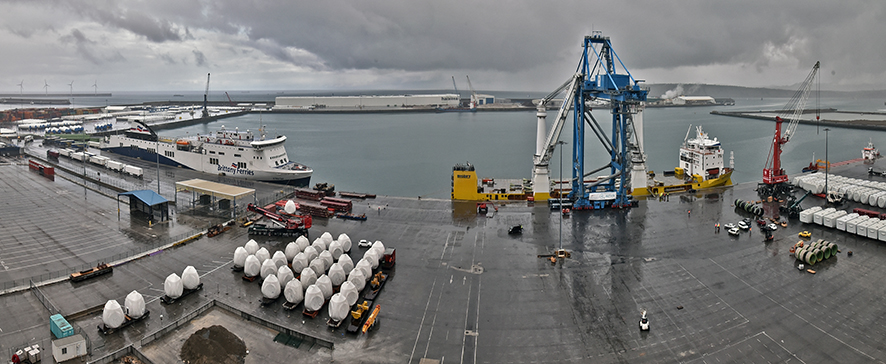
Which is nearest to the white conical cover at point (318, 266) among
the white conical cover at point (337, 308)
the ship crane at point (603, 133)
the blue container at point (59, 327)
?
the white conical cover at point (337, 308)

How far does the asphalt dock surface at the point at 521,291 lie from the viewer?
911 inches

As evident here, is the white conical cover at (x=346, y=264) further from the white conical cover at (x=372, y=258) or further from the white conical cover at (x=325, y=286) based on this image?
the white conical cover at (x=325, y=286)

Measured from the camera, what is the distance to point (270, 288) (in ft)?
89.7

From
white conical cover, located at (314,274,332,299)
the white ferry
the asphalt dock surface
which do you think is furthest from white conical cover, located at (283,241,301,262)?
the white ferry

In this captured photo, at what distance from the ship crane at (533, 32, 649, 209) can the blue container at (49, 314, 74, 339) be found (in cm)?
4028

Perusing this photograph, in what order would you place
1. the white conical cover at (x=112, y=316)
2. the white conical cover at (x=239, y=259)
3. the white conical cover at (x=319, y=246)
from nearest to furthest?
the white conical cover at (x=112, y=316) < the white conical cover at (x=239, y=259) < the white conical cover at (x=319, y=246)

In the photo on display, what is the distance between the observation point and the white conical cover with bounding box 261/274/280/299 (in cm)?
2733

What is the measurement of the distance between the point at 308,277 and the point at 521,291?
1313cm

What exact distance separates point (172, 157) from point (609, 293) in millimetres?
63673

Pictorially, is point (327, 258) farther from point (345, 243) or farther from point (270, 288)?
point (270, 288)

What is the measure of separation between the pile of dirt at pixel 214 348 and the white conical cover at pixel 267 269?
6.17 metres

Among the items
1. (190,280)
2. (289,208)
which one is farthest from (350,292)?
(289,208)

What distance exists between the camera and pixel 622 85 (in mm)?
50344

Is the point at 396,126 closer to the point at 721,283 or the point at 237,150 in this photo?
the point at 237,150
